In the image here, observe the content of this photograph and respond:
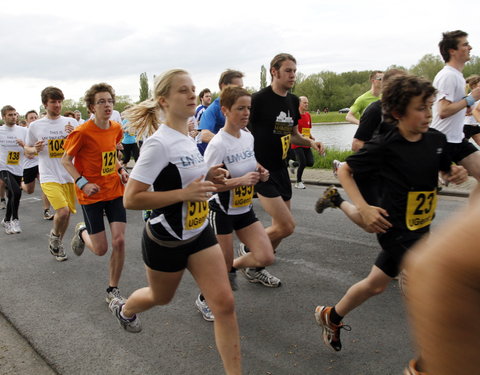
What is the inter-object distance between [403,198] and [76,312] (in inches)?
117

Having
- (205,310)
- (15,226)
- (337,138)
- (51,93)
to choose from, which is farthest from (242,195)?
(337,138)

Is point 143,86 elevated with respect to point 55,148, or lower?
elevated

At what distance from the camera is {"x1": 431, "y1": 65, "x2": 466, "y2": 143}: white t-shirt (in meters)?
5.02

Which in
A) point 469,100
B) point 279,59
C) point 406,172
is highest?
point 279,59

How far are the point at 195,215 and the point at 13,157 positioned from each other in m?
6.28

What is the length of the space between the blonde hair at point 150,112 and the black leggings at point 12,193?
5.09 meters

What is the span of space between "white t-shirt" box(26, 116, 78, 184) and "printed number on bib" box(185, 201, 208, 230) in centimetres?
366

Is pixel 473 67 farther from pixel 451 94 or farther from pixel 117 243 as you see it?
pixel 117 243

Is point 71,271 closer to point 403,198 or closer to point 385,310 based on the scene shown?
point 385,310

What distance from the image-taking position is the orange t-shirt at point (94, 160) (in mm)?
4293

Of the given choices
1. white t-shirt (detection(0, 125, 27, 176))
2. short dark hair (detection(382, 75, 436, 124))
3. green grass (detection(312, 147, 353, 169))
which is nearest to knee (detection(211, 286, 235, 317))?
short dark hair (detection(382, 75, 436, 124))

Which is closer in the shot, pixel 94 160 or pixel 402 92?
pixel 402 92

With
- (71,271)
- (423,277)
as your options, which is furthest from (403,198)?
(71,271)

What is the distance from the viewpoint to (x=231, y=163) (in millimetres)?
3621
